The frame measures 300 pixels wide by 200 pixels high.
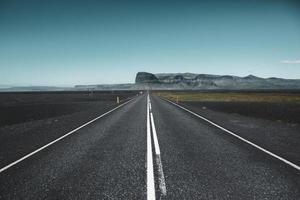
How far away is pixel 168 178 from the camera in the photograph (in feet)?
15.2

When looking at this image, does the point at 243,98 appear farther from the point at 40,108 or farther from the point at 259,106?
the point at 40,108

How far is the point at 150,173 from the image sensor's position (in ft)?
16.1

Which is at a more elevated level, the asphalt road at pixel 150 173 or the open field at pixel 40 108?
the asphalt road at pixel 150 173

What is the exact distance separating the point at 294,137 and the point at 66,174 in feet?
30.3

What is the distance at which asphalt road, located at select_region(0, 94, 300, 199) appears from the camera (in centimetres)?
399

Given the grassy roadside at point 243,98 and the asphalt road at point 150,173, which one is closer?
the asphalt road at point 150,173

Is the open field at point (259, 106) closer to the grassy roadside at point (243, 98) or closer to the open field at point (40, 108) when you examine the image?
the grassy roadside at point (243, 98)

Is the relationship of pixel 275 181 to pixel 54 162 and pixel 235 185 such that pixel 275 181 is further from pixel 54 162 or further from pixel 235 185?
pixel 54 162

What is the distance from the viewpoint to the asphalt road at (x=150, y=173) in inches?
157

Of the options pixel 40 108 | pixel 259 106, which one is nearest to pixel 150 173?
pixel 259 106

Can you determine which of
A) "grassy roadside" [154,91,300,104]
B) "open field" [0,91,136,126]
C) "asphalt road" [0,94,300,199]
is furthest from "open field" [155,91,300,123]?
"open field" [0,91,136,126]

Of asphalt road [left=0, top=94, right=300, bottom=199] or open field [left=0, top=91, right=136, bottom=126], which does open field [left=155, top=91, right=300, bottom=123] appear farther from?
open field [left=0, top=91, right=136, bottom=126]

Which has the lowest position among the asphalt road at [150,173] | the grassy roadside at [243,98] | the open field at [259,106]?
the grassy roadside at [243,98]

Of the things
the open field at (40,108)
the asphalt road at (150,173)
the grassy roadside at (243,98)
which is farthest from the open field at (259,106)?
the open field at (40,108)
